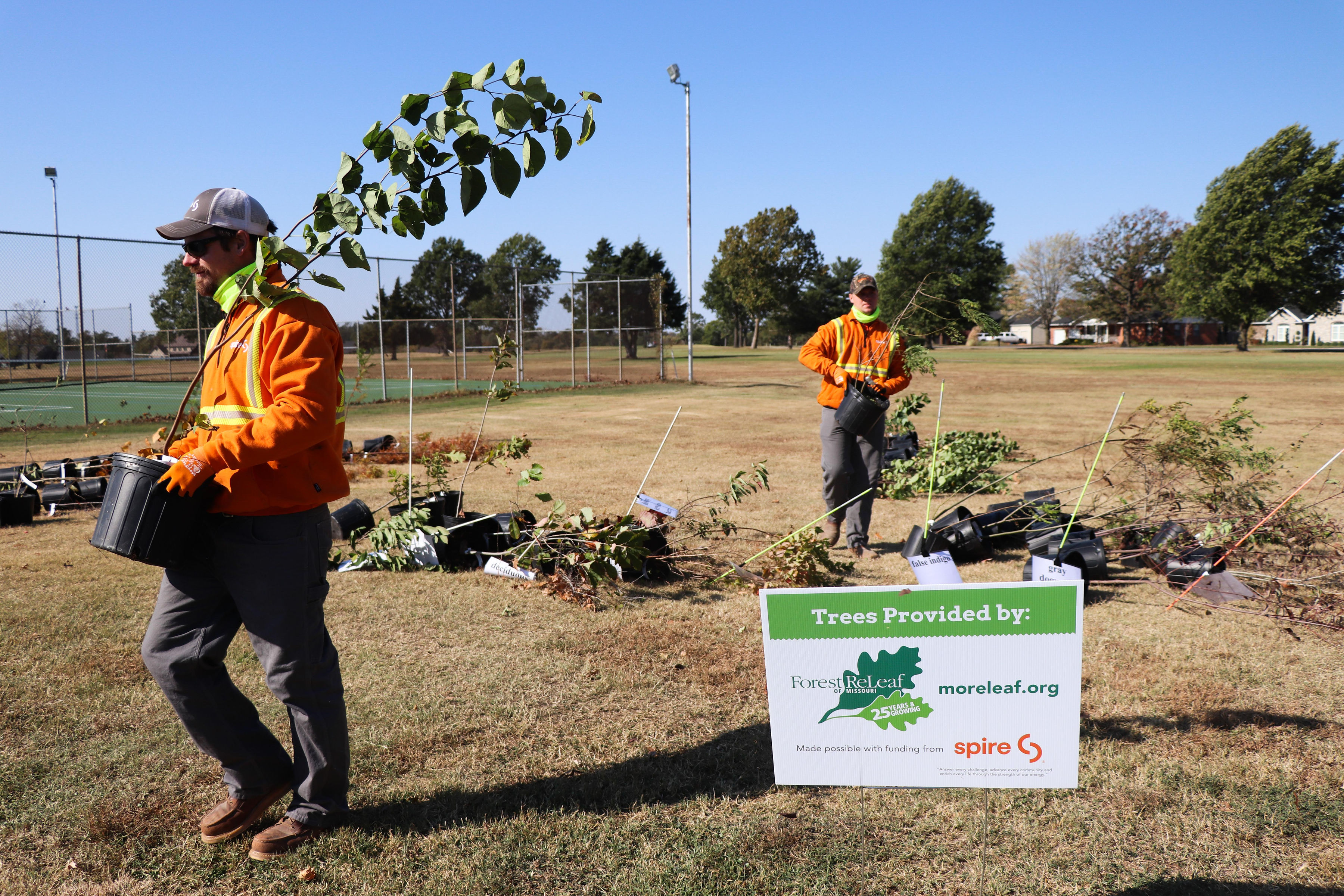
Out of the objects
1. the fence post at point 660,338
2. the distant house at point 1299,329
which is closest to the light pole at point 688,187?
the fence post at point 660,338

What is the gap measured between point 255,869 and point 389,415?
53.1 feet

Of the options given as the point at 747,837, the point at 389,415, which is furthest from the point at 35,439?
the point at 747,837

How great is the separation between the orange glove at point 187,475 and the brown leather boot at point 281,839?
1200 millimetres

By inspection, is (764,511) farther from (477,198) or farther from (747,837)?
(477,198)

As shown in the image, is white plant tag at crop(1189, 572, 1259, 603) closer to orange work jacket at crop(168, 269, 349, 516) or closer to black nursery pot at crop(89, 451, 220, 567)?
orange work jacket at crop(168, 269, 349, 516)

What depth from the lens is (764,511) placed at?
8344mm

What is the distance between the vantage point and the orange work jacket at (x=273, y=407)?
2545 mm

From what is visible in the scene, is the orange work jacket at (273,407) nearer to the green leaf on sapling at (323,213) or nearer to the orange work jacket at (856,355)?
the green leaf on sapling at (323,213)

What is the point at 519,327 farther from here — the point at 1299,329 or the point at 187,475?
the point at 1299,329

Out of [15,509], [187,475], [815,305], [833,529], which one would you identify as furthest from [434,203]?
[815,305]

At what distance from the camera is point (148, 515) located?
257cm

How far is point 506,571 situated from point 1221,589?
15.5ft

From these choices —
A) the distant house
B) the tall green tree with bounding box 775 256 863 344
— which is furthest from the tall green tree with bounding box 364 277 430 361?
the distant house

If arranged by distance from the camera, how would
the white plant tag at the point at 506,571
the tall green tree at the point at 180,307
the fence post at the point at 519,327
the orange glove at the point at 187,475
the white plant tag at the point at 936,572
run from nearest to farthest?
the orange glove at the point at 187,475, the white plant tag at the point at 936,572, the white plant tag at the point at 506,571, the tall green tree at the point at 180,307, the fence post at the point at 519,327
